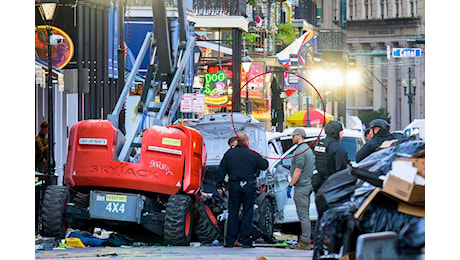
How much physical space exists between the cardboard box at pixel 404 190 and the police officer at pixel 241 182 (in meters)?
5.41

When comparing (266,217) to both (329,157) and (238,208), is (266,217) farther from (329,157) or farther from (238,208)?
(329,157)

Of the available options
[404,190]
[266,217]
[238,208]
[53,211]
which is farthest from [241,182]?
[404,190]

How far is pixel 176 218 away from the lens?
1240cm

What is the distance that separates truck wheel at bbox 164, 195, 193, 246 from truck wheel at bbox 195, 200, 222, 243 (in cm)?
43

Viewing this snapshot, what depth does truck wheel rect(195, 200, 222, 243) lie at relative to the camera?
42.6 ft

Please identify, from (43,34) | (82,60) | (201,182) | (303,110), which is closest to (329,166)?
(201,182)

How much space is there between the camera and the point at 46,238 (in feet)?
40.9

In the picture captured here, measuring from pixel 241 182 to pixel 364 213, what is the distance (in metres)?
5.38

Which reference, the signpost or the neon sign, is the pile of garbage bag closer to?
the signpost

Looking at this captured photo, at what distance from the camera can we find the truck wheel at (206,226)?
13.0m

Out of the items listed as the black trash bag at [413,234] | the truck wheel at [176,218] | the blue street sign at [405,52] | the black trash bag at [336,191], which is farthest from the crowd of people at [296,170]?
the black trash bag at [413,234]

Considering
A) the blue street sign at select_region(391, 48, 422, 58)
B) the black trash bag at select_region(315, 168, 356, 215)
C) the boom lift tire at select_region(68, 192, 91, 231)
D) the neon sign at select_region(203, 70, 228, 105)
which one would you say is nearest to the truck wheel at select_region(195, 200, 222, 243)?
the boom lift tire at select_region(68, 192, 91, 231)

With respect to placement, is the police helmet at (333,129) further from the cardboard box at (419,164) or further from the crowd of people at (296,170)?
the cardboard box at (419,164)
